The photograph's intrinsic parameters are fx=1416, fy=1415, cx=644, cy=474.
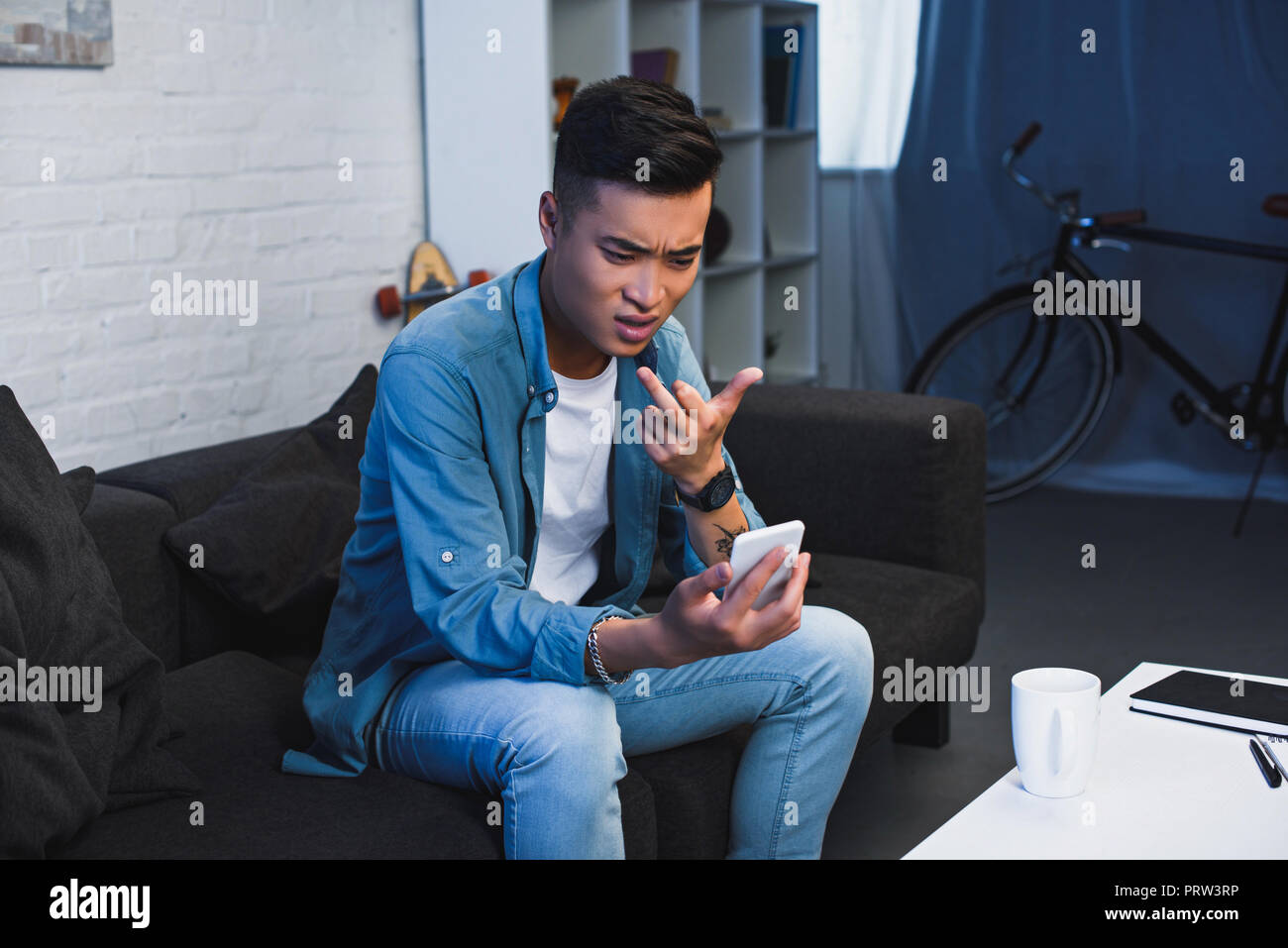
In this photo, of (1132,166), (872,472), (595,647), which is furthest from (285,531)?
(1132,166)

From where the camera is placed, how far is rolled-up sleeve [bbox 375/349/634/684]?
4.76 feet

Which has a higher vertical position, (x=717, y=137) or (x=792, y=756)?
(x=717, y=137)

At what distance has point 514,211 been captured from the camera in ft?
9.54

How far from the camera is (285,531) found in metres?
1.99

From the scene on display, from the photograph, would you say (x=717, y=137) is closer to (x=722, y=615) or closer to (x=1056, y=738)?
(x=722, y=615)

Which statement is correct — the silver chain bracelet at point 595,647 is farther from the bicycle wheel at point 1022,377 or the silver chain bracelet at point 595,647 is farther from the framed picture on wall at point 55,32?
the bicycle wheel at point 1022,377

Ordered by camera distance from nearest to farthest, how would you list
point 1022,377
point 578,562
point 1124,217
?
point 578,562, point 1124,217, point 1022,377

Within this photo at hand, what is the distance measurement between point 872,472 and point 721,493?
2.66 ft

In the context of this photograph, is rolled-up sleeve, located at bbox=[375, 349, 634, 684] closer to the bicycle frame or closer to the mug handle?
the mug handle

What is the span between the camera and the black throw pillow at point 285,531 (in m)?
1.93

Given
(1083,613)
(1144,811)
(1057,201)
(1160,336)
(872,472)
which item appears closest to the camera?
(1144,811)

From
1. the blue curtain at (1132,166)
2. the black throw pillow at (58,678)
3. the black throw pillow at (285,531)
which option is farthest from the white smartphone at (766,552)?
the blue curtain at (1132,166)
